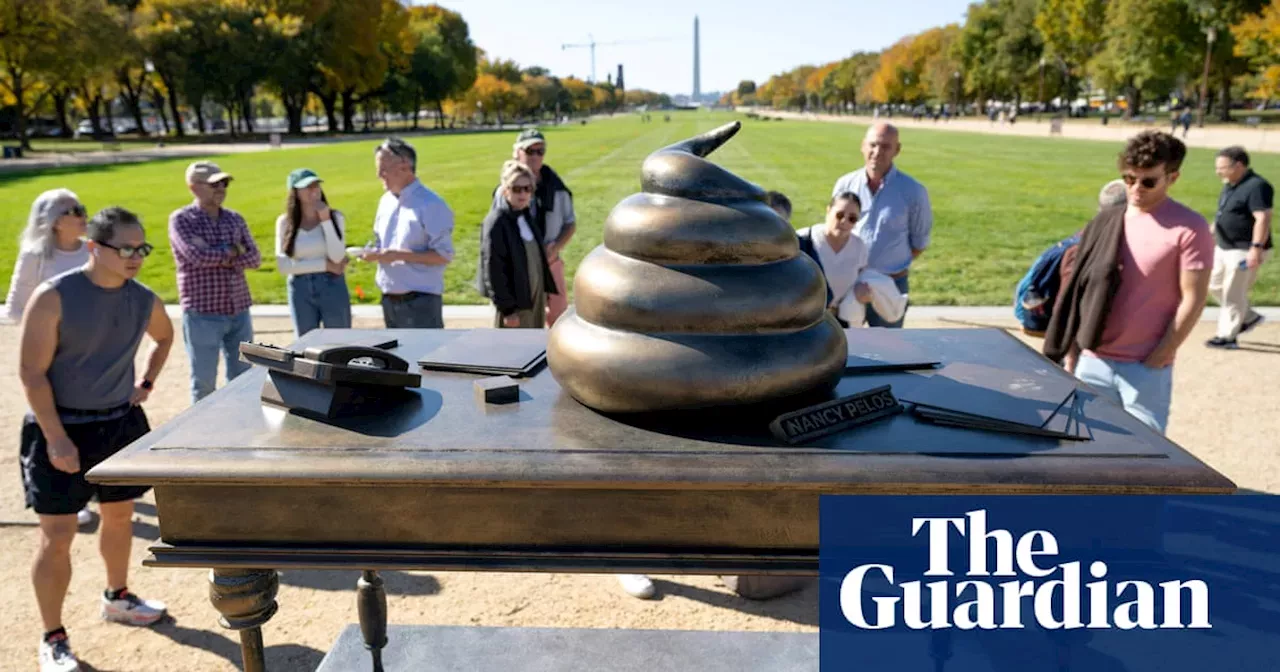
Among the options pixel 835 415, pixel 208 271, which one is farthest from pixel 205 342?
pixel 835 415

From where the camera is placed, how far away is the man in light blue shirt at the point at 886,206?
210 inches

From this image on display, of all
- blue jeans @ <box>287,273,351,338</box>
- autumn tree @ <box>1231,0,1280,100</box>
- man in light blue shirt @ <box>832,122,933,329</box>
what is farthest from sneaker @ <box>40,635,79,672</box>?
autumn tree @ <box>1231,0,1280,100</box>

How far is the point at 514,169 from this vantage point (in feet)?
17.8

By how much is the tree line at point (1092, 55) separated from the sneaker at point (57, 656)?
174ft

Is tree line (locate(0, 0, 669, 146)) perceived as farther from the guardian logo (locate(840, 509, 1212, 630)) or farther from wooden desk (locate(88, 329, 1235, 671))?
the guardian logo (locate(840, 509, 1212, 630))

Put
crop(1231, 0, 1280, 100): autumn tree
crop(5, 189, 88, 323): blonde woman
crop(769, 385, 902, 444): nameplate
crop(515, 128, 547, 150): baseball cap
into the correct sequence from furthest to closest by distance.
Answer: crop(1231, 0, 1280, 100): autumn tree
crop(515, 128, 547, 150): baseball cap
crop(5, 189, 88, 323): blonde woman
crop(769, 385, 902, 444): nameplate

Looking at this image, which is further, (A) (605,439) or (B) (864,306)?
(B) (864,306)

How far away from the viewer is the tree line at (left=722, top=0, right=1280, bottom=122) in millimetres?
50719

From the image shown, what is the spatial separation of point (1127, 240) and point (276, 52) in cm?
6019

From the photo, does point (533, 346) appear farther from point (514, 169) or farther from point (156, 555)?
point (514, 169)

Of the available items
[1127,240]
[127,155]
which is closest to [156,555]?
[1127,240]

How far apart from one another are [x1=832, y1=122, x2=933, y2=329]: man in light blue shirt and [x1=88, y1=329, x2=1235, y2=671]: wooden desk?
11.2 feet

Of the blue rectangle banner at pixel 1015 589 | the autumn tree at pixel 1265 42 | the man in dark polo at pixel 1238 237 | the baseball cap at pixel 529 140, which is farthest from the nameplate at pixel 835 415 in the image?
the autumn tree at pixel 1265 42

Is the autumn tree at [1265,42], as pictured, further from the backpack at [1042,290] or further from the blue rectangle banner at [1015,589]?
the blue rectangle banner at [1015,589]
